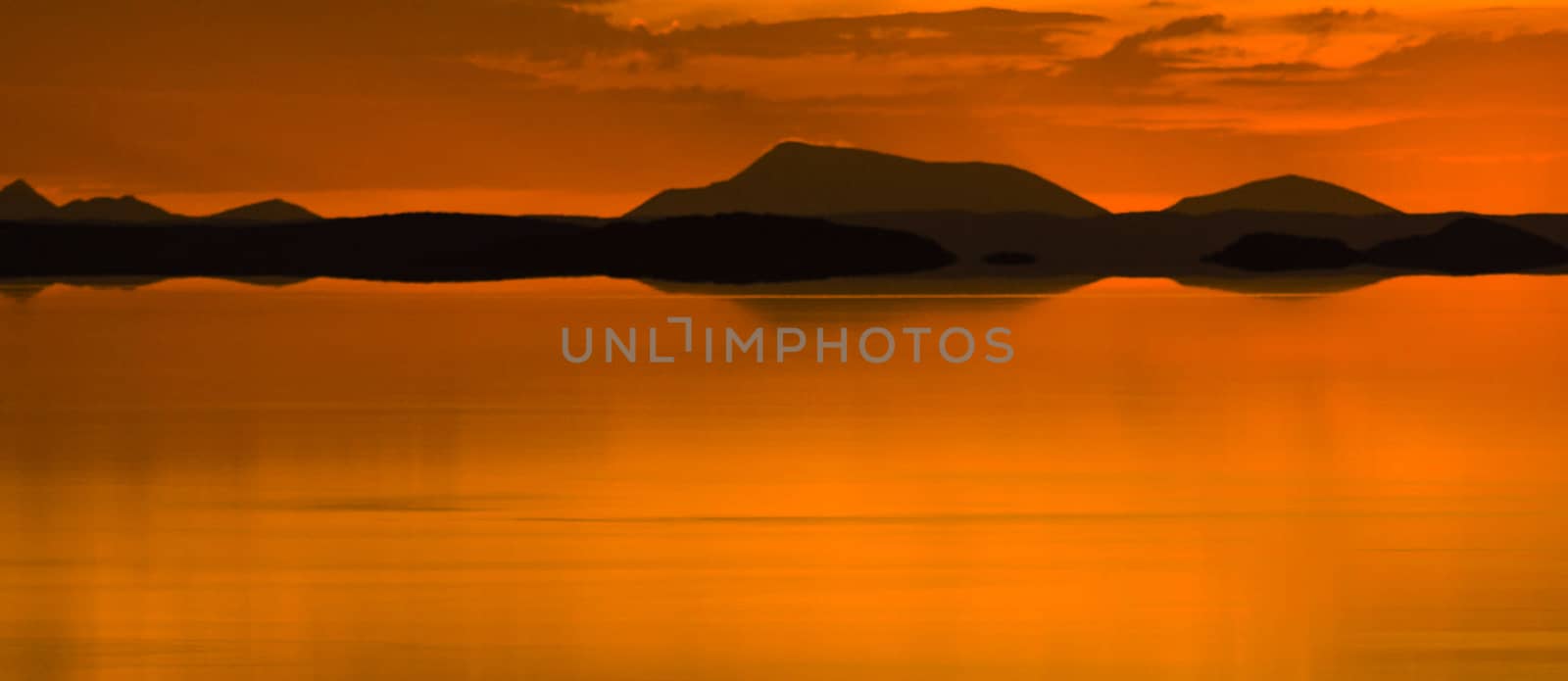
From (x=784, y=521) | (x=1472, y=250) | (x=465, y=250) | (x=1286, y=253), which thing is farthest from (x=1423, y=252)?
(x=784, y=521)

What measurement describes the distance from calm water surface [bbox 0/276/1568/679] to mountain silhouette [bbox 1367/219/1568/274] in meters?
97.8

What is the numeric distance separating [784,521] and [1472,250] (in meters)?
113

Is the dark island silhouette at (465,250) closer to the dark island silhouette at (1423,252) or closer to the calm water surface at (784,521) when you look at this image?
the dark island silhouette at (1423,252)

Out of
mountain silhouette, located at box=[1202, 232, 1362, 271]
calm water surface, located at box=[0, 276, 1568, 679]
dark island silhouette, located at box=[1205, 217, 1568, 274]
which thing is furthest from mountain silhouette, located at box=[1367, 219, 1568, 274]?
calm water surface, located at box=[0, 276, 1568, 679]

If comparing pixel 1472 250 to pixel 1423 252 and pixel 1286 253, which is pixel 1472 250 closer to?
pixel 1423 252

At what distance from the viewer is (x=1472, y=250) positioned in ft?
388

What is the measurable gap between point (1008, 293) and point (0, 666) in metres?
48.1

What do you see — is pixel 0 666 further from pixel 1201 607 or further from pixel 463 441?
pixel 463 441

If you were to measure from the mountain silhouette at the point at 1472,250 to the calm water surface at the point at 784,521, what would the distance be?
97.8 metres

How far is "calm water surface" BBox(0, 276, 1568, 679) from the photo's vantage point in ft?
25.7

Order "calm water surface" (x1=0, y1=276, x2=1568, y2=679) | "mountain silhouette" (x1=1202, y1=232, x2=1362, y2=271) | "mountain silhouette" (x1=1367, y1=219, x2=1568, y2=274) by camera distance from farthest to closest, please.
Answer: "mountain silhouette" (x1=1367, y1=219, x2=1568, y2=274), "mountain silhouette" (x1=1202, y1=232, x2=1362, y2=271), "calm water surface" (x1=0, y1=276, x2=1568, y2=679)

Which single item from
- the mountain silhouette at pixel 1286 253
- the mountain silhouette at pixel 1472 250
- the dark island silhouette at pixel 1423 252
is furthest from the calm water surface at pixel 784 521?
the mountain silhouette at pixel 1472 250

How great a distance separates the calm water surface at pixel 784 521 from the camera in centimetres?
783

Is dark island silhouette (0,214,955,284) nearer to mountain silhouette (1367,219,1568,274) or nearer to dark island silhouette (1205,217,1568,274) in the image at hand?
dark island silhouette (1205,217,1568,274)
